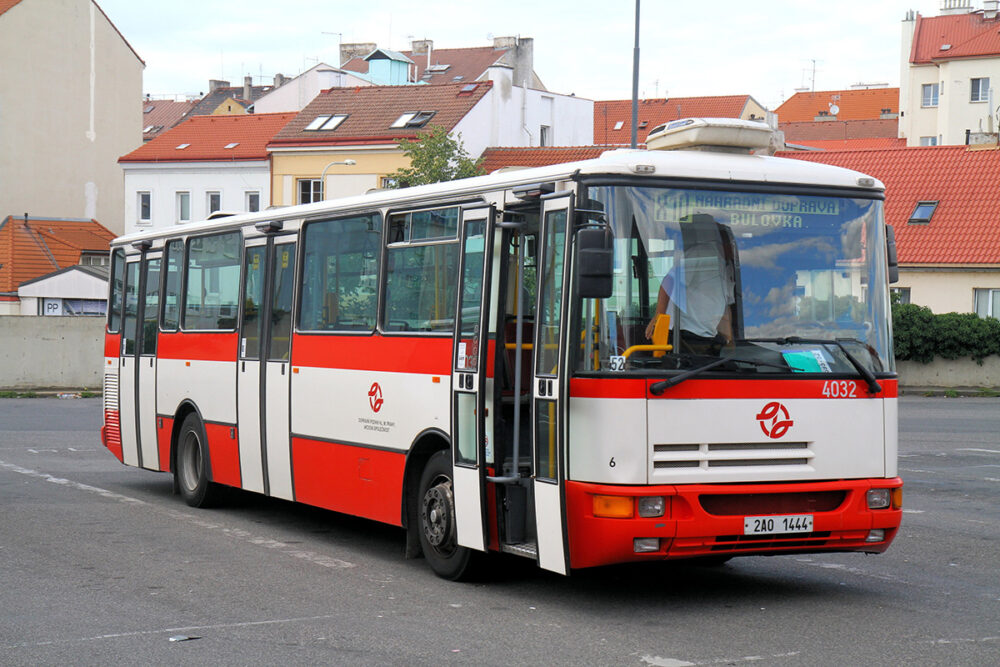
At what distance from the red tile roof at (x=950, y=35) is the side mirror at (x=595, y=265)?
79.2 m

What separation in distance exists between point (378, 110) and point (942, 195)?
2533cm

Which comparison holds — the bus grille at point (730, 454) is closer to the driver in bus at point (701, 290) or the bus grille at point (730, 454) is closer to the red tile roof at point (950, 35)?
the driver in bus at point (701, 290)

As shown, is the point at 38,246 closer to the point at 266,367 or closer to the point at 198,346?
the point at 198,346

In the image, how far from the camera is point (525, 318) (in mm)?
9508

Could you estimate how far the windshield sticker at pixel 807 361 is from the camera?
29.7 feet

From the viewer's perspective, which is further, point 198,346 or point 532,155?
point 532,155

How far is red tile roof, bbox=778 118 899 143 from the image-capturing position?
10625cm

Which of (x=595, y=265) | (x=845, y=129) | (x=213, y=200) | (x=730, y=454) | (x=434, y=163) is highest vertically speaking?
(x=845, y=129)

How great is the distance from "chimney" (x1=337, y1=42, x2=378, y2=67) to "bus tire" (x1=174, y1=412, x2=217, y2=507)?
87725 millimetres

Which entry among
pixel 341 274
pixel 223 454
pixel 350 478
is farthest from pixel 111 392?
pixel 350 478

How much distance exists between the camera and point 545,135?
6762 cm

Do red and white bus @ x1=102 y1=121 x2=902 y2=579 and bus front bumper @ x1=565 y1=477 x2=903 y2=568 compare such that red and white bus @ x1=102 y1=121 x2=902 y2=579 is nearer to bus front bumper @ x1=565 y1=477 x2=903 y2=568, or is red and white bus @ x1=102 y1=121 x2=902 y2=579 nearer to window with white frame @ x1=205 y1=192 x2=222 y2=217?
bus front bumper @ x1=565 y1=477 x2=903 y2=568

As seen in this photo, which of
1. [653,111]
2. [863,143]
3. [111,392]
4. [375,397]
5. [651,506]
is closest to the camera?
[651,506]

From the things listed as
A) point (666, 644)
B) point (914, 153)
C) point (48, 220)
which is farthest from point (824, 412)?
point (48, 220)
